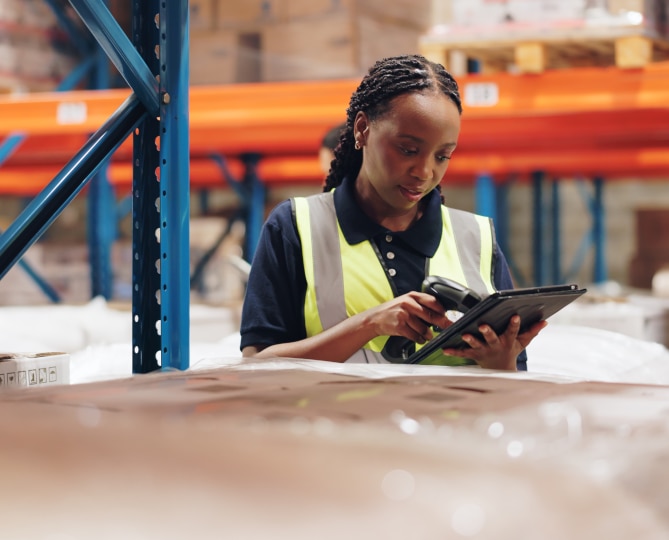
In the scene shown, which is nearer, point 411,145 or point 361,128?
point 411,145

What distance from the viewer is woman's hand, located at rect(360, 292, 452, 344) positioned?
1.75m

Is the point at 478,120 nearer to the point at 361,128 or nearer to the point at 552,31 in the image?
the point at 552,31

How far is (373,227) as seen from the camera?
2080mm

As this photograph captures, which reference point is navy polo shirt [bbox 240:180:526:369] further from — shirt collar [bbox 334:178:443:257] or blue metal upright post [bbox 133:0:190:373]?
blue metal upright post [bbox 133:0:190:373]

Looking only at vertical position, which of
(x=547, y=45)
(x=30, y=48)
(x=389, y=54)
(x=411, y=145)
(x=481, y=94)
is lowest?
(x=411, y=145)

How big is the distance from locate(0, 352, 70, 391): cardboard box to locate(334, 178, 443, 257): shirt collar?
726mm

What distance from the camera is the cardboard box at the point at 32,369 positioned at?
152 cm

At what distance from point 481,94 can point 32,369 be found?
3.11 m

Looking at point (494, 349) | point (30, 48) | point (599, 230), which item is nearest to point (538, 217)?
point (599, 230)

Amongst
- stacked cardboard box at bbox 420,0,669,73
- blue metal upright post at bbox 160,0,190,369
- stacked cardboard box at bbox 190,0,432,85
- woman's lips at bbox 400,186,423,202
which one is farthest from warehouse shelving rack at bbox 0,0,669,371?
woman's lips at bbox 400,186,423,202

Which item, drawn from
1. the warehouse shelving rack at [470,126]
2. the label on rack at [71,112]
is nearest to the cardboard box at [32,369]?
the warehouse shelving rack at [470,126]

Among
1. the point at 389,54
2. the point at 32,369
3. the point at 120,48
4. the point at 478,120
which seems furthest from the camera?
the point at 389,54

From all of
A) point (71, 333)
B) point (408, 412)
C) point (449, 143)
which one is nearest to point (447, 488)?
point (408, 412)

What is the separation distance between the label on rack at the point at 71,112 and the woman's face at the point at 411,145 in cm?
334
